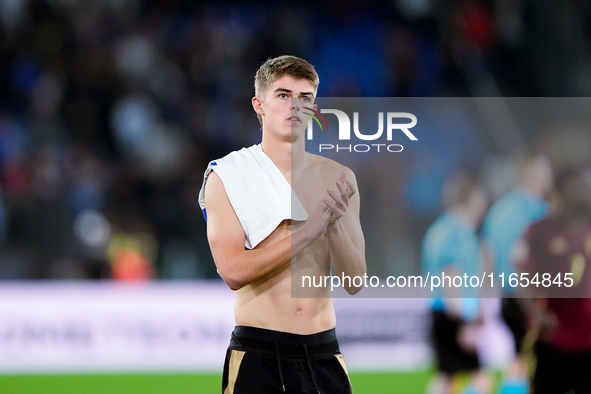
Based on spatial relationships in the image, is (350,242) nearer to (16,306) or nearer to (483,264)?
(483,264)

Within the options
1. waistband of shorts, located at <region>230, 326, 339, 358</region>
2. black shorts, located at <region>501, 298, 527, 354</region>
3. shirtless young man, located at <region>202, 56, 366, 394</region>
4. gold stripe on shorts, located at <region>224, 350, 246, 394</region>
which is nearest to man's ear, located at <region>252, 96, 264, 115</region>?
shirtless young man, located at <region>202, 56, 366, 394</region>

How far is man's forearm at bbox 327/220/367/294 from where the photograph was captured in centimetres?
308

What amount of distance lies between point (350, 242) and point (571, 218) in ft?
8.58

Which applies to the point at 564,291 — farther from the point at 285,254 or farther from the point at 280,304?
the point at 285,254

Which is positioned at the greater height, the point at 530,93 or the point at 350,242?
the point at 530,93

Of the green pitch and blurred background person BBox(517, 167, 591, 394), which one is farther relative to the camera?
the green pitch

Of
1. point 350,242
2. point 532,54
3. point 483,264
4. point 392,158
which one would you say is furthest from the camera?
point 532,54

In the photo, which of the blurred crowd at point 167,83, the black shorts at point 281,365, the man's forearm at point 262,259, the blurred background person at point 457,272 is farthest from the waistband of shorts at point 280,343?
the blurred crowd at point 167,83

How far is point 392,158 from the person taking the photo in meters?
4.39

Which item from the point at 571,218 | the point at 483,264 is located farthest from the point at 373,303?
the point at 571,218

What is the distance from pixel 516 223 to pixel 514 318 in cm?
80

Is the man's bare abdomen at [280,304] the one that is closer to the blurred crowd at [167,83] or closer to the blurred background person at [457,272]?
the blurred background person at [457,272]

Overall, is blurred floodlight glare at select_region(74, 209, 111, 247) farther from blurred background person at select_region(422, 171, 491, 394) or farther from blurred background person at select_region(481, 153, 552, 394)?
blurred background person at select_region(481, 153, 552, 394)

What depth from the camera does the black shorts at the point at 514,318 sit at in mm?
5793
